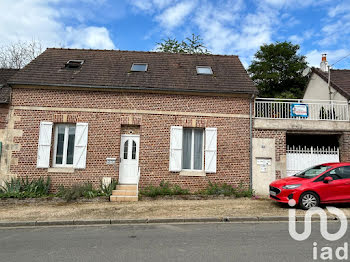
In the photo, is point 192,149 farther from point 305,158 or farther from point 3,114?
point 3,114

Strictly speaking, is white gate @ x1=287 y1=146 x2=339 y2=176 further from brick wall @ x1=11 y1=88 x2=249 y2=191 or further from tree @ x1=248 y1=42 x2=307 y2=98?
tree @ x1=248 y1=42 x2=307 y2=98

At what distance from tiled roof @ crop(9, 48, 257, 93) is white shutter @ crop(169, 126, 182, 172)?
5.49 feet

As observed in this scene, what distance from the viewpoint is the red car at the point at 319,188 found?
7461mm

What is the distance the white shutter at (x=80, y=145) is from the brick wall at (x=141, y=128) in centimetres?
19

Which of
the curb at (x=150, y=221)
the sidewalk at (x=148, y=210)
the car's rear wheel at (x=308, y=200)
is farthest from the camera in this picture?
the car's rear wheel at (x=308, y=200)

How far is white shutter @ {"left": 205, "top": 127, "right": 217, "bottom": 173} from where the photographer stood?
998cm

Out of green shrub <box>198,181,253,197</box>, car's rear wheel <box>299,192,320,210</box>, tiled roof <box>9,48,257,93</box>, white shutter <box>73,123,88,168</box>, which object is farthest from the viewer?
tiled roof <box>9,48,257,93</box>

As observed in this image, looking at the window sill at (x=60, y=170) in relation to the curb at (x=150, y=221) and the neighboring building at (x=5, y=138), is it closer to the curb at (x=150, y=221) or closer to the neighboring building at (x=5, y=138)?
the neighboring building at (x=5, y=138)

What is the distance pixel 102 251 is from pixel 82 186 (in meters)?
5.41

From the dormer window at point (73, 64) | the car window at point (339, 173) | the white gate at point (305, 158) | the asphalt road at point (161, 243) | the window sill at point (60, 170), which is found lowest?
the asphalt road at point (161, 243)

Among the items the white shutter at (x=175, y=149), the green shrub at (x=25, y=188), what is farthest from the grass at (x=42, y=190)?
the white shutter at (x=175, y=149)

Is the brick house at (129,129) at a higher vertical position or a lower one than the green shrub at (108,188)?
higher

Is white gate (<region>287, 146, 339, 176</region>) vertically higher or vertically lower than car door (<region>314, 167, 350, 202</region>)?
higher

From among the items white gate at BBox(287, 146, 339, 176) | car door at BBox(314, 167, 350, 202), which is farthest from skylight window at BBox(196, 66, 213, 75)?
car door at BBox(314, 167, 350, 202)
